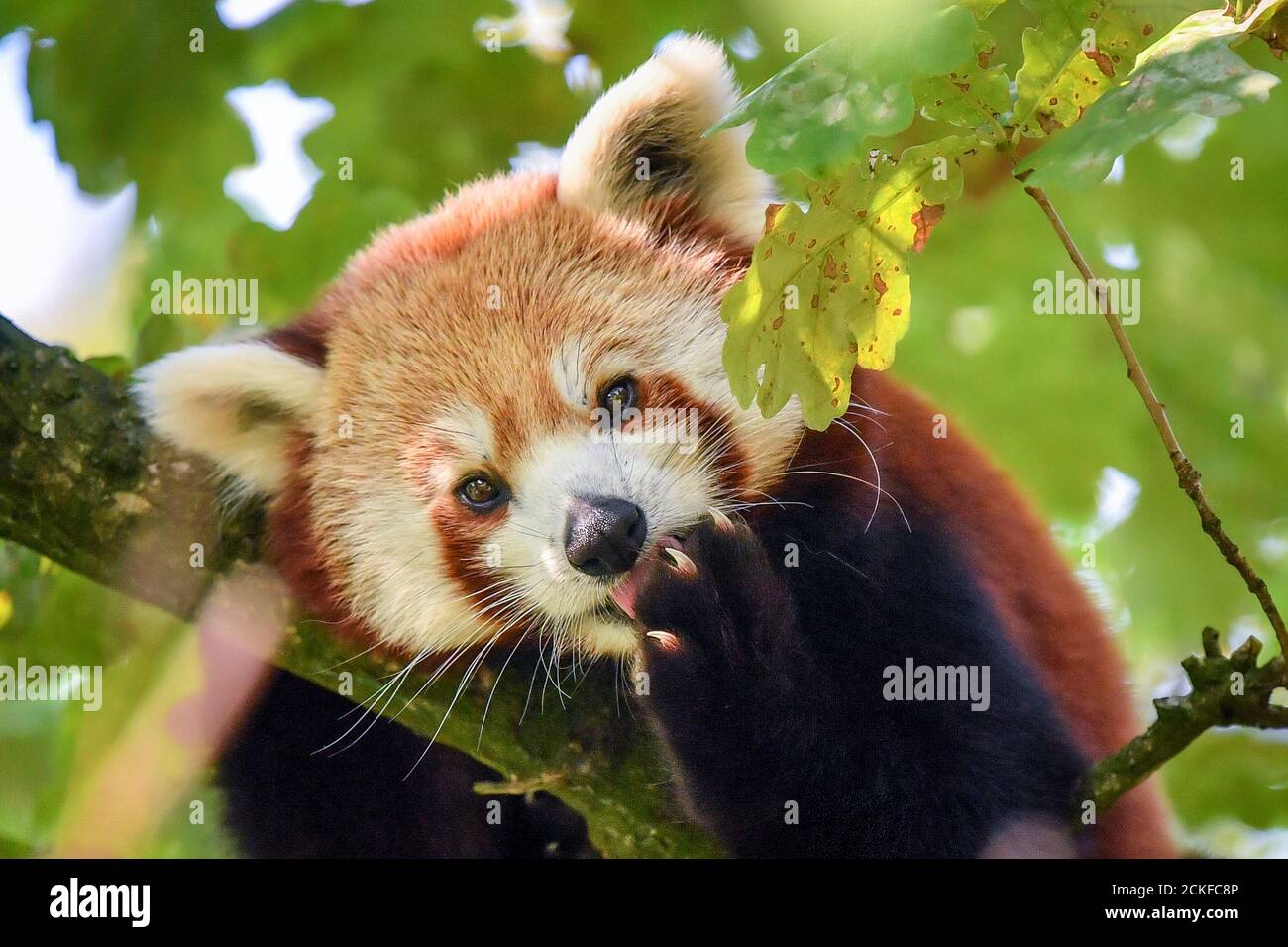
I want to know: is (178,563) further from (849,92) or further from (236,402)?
(849,92)

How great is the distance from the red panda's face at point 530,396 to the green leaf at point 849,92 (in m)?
1.06

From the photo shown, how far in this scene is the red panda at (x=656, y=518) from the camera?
8.14 ft

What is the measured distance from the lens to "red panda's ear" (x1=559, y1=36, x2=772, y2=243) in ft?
9.45

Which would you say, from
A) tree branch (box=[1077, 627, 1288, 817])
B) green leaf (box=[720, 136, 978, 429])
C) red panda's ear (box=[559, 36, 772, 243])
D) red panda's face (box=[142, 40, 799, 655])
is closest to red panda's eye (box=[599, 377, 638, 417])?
red panda's face (box=[142, 40, 799, 655])

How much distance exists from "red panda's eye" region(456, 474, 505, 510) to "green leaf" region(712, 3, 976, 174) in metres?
1.29

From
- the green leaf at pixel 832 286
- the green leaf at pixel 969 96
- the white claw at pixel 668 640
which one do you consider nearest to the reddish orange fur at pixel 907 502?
the white claw at pixel 668 640

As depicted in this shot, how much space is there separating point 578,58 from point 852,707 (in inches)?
110

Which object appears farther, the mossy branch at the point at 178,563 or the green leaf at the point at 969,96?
the mossy branch at the point at 178,563

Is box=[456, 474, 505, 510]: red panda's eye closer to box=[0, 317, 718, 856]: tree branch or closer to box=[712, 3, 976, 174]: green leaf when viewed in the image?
box=[0, 317, 718, 856]: tree branch

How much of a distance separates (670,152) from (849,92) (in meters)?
1.51

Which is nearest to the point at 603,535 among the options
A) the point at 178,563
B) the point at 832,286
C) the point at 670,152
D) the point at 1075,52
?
the point at 832,286

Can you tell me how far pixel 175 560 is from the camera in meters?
2.58

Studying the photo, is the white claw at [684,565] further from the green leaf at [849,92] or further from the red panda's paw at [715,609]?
the green leaf at [849,92]
